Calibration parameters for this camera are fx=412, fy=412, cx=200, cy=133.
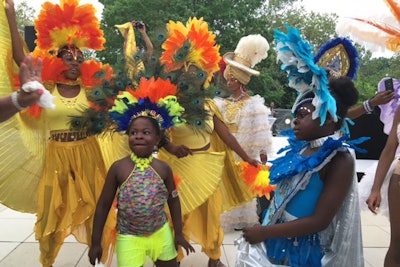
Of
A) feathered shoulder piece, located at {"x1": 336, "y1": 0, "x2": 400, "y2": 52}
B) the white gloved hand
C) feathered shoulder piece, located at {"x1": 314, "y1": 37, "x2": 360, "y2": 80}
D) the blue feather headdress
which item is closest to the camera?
the white gloved hand

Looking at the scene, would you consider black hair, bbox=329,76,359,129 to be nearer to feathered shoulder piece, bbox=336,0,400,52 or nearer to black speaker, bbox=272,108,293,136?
feathered shoulder piece, bbox=336,0,400,52

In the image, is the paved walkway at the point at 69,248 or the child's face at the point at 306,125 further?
the paved walkway at the point at 69,248

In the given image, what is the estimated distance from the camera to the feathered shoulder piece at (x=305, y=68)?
6.36 ft

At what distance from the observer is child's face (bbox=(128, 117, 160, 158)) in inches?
103

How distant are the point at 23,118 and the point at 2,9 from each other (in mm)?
868

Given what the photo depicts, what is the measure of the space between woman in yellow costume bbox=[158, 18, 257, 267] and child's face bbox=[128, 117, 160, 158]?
426 mm

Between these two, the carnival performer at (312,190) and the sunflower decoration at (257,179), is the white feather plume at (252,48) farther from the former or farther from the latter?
the carnival performer at (312,190)

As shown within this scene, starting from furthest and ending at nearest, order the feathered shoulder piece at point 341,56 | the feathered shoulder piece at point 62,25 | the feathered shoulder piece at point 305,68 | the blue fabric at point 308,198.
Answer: the feathered shoulder piece at point 62,25
the feathered shoulder piece at point 341,56
the blue fabric at point 308,198
the feathered shoulder piece at point 305,68

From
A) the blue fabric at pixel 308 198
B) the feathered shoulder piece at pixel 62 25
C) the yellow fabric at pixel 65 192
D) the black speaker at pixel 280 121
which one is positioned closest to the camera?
the blue fabric at pixel 308 198

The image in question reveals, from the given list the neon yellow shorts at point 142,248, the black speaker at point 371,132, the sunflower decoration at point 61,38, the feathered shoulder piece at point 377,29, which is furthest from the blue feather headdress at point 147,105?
the black speaker at point 371,132

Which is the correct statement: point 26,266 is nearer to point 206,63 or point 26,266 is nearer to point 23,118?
point 23,118

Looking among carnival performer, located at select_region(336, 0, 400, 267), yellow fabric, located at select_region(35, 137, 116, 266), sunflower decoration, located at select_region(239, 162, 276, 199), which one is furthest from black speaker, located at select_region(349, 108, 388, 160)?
yellow fabric, located at select_region(35, 137, 116, 266)

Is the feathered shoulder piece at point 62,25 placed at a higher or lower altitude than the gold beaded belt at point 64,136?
higher

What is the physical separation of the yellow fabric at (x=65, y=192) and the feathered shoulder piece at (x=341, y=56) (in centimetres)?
207
